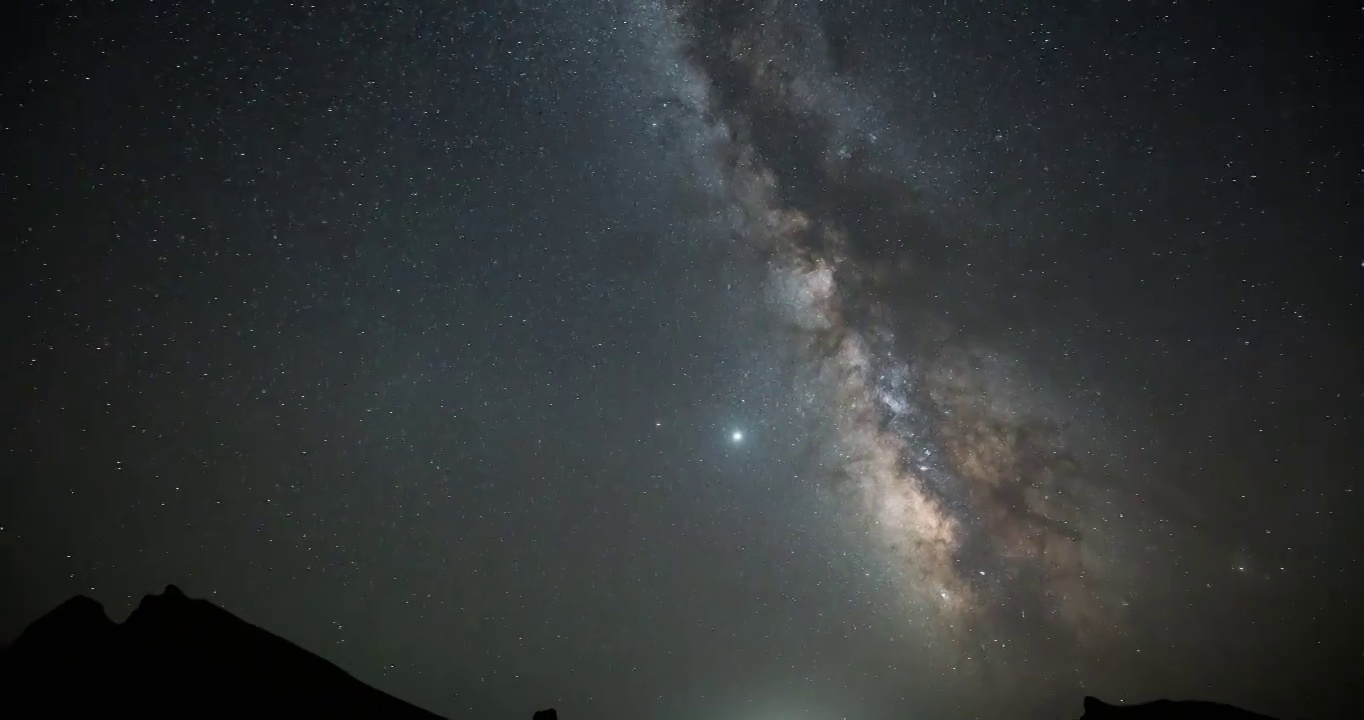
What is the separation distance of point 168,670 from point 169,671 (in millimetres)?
22

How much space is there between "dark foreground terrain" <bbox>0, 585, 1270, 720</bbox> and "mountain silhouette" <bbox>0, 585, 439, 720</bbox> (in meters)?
0.01

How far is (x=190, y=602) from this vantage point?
1104cm

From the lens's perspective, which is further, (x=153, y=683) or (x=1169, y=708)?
(x=1169, y=708)

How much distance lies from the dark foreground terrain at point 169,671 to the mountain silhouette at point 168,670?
0.01 m

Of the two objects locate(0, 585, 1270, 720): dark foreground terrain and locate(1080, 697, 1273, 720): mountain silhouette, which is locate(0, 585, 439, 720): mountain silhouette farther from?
locate(1080, 697, 1273, 720): mountain silhouette

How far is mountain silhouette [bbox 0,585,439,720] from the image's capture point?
890cm

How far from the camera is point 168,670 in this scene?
32.0ft

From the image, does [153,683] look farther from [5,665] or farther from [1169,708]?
[1169,708]

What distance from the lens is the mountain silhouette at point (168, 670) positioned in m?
Answer: 8.90

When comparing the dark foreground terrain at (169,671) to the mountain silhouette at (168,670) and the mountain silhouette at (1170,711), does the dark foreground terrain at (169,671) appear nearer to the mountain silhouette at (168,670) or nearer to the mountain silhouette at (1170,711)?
the mountain silhouette at (168,670)

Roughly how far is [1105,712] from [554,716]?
13.1 m

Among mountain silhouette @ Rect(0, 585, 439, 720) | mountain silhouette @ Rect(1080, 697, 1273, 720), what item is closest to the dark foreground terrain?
mountain silhouette @ Rect(0, 585, 439, 720)

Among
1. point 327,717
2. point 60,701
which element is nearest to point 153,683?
point 60,701

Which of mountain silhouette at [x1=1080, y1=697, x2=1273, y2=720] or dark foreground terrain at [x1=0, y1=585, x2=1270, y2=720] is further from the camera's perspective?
mountain silhouette at [x1=1080, y1=697, x2=1273, y2=720]
